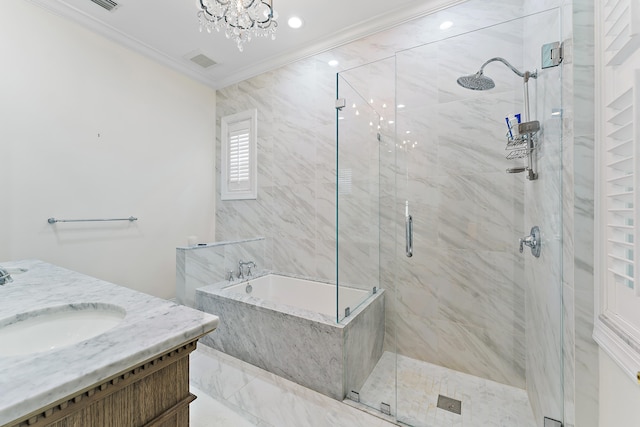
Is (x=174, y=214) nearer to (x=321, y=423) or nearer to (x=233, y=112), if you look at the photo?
(x=233, y=112)

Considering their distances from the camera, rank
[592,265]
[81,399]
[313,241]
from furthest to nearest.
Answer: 1. [313,241]
2. [592,265]
3. [81,399]

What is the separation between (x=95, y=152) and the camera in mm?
2367

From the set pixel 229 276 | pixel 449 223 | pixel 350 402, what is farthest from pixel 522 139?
pixel 229 276

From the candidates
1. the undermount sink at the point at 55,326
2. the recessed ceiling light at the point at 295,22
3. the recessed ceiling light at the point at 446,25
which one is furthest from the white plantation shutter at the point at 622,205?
the recessed ceiling light at the point at 295,22

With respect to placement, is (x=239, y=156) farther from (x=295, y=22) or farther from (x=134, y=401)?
(x=134, y=401)

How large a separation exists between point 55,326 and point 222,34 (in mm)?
2694

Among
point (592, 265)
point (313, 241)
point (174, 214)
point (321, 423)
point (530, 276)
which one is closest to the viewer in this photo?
point (592, 265)

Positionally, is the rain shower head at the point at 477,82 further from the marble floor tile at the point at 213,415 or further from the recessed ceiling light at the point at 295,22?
the marble floor tile at the point at 213,415

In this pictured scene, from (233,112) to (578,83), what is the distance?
3173 millimetres

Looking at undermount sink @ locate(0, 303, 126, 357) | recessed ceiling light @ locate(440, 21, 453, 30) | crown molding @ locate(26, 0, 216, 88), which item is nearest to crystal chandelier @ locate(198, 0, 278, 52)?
crown molding @ locate(26, 0, 216, 88)

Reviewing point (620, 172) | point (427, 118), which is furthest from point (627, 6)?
point (427, 118)

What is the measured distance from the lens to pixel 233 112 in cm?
326

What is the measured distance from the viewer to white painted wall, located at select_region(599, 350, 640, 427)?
0.73 meters

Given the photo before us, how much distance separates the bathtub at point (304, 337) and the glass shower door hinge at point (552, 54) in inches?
64.3
